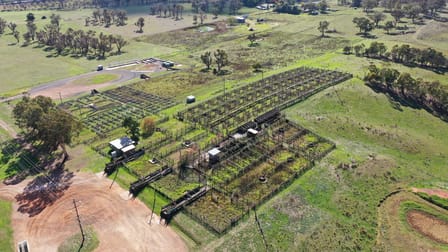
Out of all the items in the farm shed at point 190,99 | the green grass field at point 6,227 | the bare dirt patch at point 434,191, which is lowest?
the green grass field at point 6,227

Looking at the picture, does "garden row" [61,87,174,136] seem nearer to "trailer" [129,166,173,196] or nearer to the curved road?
the curved road

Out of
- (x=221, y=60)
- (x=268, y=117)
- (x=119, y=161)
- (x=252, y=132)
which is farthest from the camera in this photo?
(x=221, y=60)

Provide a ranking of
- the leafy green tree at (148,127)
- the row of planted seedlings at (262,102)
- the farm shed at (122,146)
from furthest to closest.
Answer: the row of planted seedlings at (262,102)
the leafy green tree at (148,127)
the farm shed at (122,146)

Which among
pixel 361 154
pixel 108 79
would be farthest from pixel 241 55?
pixel 361 154

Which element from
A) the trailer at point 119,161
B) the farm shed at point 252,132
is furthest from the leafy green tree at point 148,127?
the farm shed at point 252,132

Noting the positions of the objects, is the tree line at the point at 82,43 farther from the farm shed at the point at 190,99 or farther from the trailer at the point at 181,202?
the trailer at the point at 181,202

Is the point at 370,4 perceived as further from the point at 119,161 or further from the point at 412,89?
the point at 119,161

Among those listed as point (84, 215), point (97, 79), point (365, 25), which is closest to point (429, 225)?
point (84, 215)
